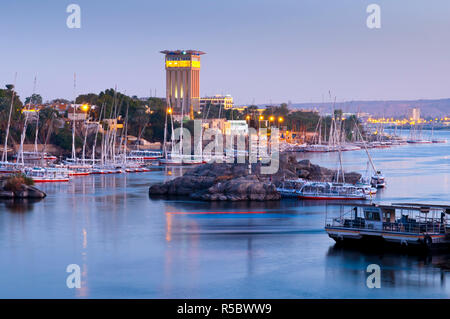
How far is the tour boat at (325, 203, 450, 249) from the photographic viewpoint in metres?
27.0

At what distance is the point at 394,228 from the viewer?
27.6 metres

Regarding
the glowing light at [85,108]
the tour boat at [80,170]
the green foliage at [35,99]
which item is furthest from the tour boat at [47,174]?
the green foliage at [35,99]

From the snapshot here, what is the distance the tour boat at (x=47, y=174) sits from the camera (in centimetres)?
5409

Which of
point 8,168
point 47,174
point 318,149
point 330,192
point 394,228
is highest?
point 318,149

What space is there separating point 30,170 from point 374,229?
3471 cm

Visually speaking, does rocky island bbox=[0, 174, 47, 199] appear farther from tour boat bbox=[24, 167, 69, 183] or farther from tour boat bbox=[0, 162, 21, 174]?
tour boat bbox=[0, 162, 21, 174]

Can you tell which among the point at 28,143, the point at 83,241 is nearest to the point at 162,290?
the point at 83,241

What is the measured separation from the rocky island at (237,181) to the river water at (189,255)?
1.48m

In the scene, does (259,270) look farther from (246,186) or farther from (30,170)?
(30,170)

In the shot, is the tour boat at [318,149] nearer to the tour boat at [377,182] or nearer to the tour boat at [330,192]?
the tour boat at [377,182]

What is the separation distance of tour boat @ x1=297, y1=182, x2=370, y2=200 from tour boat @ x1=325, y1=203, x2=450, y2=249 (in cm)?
1495

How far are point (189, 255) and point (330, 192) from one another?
18.4 metres

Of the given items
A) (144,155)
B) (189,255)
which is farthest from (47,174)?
(144,155)

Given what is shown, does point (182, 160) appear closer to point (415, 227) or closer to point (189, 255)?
→ point (189, 255)
